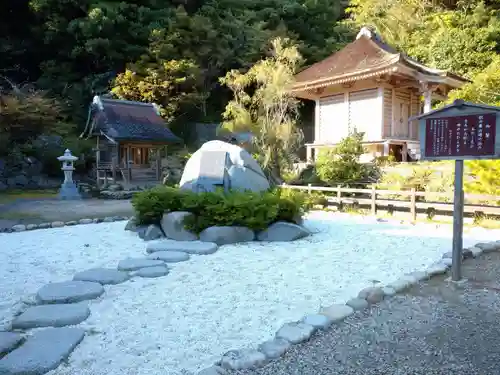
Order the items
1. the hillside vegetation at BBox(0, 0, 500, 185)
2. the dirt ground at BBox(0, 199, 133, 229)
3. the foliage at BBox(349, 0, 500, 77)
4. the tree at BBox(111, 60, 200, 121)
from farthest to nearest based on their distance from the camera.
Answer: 1. the tree at BBox(111, 60, 200, 121)
2. the hillside vegetation at BBox(0, 0, 500, 185)
3. the foliage at BBox(349, 0, 500, 77)
4. the dirt ground at BBox(0, 199, 133, 229)

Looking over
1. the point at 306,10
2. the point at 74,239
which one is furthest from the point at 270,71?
the point at 306,10

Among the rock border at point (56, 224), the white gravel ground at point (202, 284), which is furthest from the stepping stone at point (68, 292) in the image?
the rock border at point (56, 224)

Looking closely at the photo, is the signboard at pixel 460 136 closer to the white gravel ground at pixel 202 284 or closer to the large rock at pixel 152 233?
the white gravel ground at pixel 202 284

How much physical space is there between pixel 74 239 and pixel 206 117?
18301mm

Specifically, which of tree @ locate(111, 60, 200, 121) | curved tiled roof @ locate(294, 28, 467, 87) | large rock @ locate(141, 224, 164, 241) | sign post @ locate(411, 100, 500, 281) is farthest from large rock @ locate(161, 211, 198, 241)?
tree @ locate(111, 60, 200, 121)

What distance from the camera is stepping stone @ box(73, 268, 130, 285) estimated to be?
4.59 meters

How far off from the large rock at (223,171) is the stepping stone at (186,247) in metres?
1.90

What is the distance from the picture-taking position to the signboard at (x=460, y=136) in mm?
4391

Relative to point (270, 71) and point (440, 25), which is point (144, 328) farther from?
point (440, 25)

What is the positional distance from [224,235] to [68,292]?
10.3 ft

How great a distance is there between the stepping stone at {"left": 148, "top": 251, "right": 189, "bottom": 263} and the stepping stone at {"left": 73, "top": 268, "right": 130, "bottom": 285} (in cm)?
82

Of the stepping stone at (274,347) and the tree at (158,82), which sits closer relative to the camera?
the stepping stone at (274,347)

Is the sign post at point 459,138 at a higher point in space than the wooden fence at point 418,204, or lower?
higher

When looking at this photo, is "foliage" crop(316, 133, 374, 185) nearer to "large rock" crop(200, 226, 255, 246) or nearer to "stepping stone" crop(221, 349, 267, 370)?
"large rock" crop(200, 226, 255, 246)
